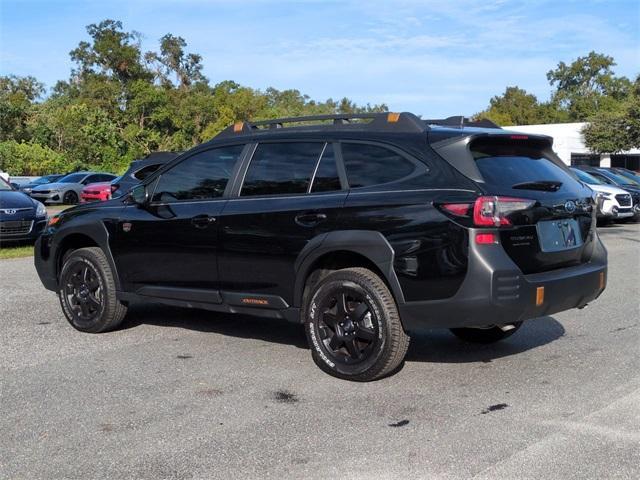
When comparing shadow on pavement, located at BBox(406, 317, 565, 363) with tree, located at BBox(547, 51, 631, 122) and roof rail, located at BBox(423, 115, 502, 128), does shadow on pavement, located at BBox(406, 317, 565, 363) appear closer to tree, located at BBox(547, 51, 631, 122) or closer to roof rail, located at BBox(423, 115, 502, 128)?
roof rail, located at BBox(423, 115, 502, 128)

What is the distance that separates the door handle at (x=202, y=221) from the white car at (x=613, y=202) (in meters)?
15.2

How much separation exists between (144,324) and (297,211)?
2571 millimetres

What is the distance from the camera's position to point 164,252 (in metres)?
6.44

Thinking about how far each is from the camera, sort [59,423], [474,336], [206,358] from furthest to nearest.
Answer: [474,336] < [206,358] < [59,423]

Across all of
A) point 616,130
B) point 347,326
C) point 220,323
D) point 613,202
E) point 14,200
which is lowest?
point 220,323

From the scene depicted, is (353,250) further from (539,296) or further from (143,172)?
(143,172)

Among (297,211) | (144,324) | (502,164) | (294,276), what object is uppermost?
(502,164)

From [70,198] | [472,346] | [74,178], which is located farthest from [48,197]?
[472,346]

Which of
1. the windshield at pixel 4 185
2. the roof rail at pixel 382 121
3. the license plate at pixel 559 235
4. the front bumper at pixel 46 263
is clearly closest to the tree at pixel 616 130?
the windshield at pixel 4 185

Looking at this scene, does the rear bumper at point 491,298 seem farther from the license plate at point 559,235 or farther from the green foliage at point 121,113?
the green foliage at point 121,113

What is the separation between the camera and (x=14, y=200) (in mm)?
13562

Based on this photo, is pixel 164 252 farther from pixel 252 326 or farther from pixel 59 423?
pixel 59 423

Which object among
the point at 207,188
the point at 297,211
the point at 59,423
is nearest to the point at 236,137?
the point at 207,188

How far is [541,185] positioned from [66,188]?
2919cm
